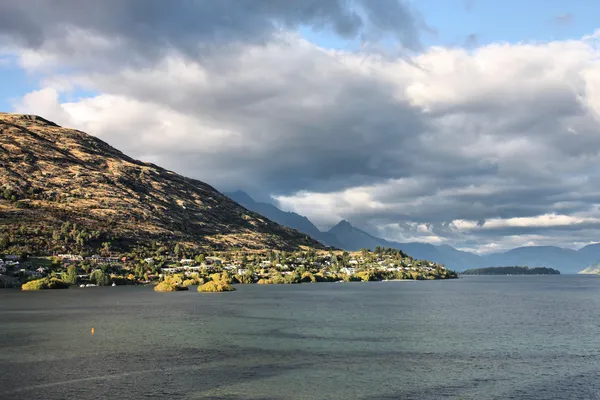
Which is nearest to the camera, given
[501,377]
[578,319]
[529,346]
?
[501,377]

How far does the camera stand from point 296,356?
78.8 meters

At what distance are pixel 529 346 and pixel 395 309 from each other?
237ft

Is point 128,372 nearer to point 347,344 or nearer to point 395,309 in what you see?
point 347,344

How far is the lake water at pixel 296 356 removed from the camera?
191 ft

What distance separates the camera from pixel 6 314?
450 feet

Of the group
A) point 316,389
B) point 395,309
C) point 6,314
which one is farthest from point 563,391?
point 6,314

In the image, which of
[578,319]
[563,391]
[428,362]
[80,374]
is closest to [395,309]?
[578,319]

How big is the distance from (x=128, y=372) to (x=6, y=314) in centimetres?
9191

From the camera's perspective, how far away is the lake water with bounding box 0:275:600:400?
5828cm

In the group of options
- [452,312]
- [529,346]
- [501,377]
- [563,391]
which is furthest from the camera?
[452,312]

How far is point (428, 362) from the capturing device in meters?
74.6

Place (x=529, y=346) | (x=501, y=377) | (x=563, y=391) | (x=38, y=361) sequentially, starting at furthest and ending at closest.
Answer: (x=529, y=346), (x=38, y=361), (x=501, y=377), (x=563, y=391)

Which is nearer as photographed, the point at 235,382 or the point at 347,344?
the point at 235,382

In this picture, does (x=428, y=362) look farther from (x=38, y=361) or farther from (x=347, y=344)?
(x=38, y=361)
